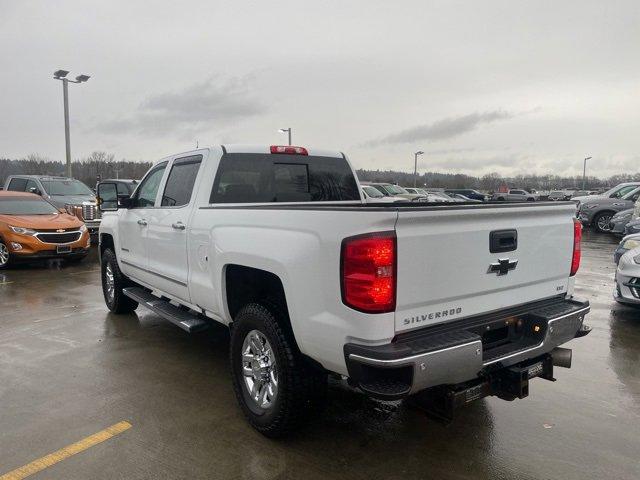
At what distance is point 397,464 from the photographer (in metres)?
3.07

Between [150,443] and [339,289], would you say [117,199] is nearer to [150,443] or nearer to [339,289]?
[150,443]

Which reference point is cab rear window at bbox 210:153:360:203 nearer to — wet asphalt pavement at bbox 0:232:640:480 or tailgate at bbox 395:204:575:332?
wet asphalt pavement at bbox 0:232:640:480

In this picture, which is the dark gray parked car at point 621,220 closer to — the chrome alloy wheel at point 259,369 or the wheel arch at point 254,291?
the wheel arch at point 254,291

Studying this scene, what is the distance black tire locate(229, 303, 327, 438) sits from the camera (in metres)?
3.05

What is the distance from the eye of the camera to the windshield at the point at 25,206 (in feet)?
35.9

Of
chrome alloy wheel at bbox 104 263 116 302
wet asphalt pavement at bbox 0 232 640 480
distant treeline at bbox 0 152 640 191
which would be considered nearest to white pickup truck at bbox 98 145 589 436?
wet asphalt pavement at bbox 0 232 640 480

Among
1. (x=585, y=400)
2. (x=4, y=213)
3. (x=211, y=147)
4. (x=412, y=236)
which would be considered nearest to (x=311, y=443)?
(x=412, y=236)

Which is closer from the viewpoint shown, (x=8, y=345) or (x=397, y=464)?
(x=397, y=464)

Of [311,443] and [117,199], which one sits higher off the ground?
[117,199]

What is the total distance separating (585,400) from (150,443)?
3.38 metres

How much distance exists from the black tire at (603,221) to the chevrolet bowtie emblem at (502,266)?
17.2 m

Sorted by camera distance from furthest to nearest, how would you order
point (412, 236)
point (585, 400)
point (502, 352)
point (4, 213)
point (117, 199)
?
point (4, 213) → point (117, 199) → point (585, 400) → point (502, 352) → point (412, 236)

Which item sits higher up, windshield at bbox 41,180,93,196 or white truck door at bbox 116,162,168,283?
windshield at bbox 41,180,93,196

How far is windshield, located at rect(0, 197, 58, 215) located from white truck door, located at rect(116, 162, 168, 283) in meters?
6.52
